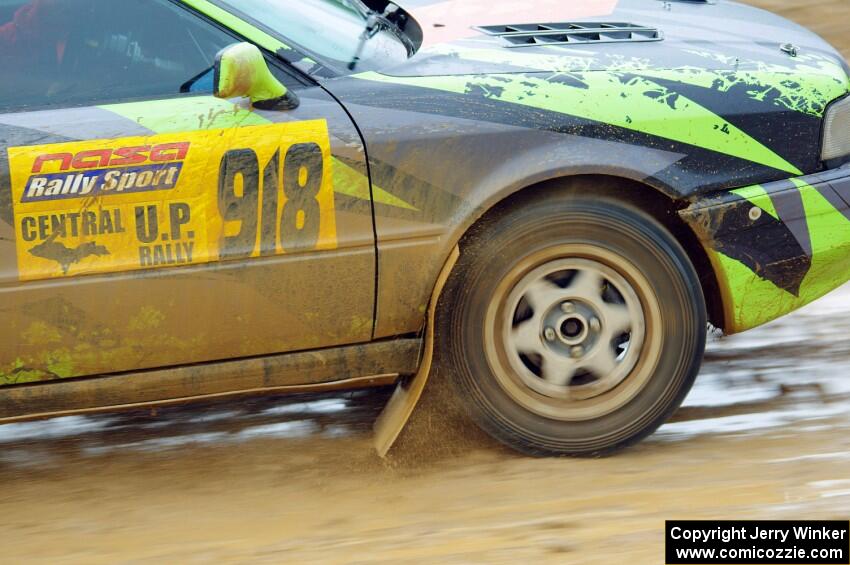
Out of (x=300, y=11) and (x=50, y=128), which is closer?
(x=50, y=128)

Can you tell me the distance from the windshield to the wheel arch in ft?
1.98

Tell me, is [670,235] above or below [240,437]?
above

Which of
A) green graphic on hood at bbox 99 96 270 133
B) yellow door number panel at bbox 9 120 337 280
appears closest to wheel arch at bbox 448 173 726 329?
yellow door number panel at bbox 9 120 337 280

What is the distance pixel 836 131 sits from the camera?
12.6 feet

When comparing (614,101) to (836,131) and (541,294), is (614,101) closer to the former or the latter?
(541,294)

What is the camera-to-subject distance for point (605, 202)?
3.71 m

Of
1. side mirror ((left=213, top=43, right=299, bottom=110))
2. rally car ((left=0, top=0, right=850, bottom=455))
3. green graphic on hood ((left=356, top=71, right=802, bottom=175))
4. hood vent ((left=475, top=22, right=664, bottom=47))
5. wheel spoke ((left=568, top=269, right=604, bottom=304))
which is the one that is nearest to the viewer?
side mirror ((left=213, top=43, right=299, bottom=110))

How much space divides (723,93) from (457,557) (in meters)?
1.60

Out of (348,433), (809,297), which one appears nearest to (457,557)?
(348,433)

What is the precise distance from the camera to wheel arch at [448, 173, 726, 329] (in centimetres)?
369

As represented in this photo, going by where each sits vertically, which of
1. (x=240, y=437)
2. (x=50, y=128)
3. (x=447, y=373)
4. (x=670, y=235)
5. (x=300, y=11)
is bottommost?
(x=240, y=437)

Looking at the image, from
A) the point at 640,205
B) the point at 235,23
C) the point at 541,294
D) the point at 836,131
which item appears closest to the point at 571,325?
the point at 541,294

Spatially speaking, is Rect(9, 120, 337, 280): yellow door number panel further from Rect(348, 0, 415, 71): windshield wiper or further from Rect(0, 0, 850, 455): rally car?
Rect(348, 0, 415, 71): windshield wiper

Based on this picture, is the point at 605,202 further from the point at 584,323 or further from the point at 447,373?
the point at 447,373
